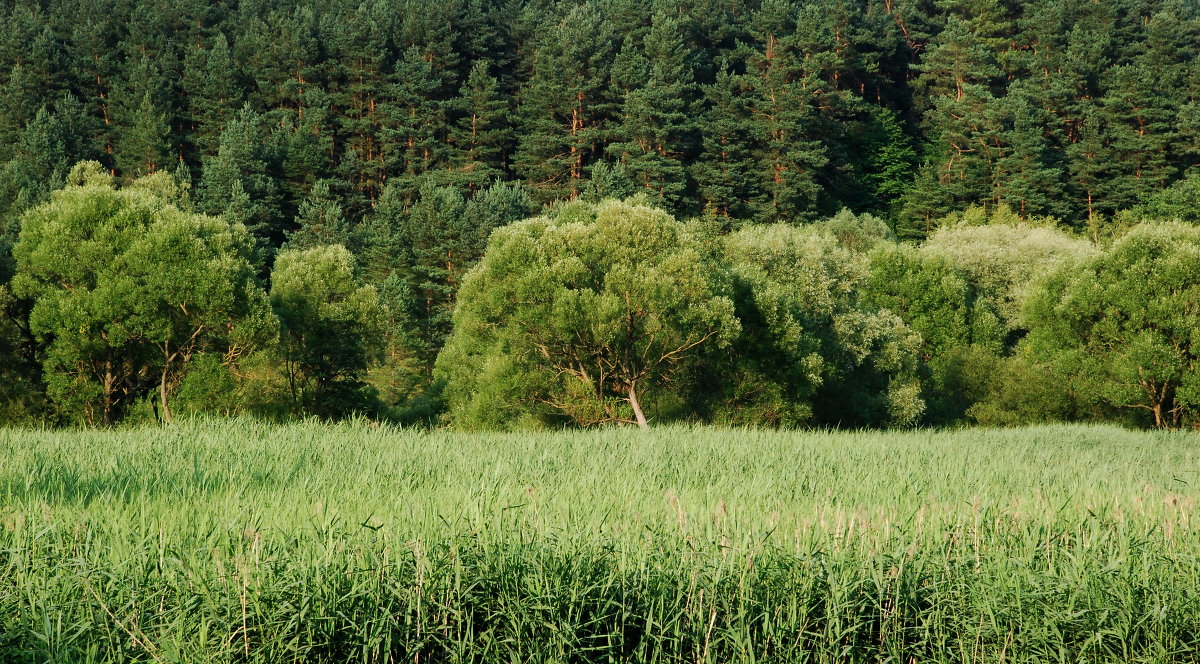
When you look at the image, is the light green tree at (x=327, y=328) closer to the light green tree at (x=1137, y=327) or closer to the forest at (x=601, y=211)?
the forest at (x=601, y=211)

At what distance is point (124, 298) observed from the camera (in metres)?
29.6

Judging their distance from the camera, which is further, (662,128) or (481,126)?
(481,126)

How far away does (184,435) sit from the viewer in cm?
1258

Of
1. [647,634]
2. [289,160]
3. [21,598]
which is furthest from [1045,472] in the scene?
[289,160]

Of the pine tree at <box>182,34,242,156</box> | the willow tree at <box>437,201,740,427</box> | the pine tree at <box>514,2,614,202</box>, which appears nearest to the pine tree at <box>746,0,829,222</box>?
the pine tree at <box>514,2,614,202</box>

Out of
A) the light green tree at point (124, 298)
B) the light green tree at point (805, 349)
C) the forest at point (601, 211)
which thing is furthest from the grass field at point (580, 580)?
the light green tree at point (805, 349)

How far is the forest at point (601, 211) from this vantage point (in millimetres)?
30812

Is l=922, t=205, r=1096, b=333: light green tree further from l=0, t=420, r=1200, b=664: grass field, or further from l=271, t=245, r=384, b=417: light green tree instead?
l=0, t=420, r=1200, b=664: grass field

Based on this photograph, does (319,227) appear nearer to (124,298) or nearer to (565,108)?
(565,108)

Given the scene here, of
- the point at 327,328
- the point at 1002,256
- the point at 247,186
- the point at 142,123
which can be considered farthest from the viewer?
the point at 142,123

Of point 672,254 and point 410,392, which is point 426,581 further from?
point 410,392

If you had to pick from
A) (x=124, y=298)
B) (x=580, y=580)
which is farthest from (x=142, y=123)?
(x=580, y=580)

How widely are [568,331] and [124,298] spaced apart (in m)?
15.3

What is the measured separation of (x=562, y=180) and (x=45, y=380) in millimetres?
52896
